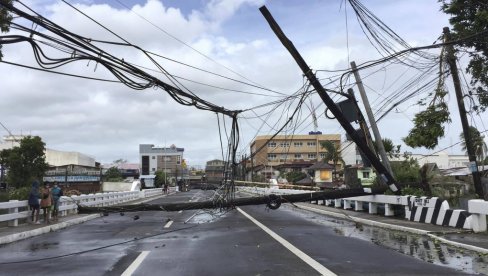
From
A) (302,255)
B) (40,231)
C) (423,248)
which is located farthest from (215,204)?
(40,231)

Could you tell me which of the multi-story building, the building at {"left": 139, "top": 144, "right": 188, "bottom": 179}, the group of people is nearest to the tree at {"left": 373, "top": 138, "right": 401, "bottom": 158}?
the multi-story building

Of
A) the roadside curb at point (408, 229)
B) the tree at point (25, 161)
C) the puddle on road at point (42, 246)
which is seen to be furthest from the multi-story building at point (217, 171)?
the tree at point (25, 161)

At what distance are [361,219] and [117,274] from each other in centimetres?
1216

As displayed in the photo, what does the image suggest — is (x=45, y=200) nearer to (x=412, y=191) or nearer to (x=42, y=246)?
(x=42, y=246)

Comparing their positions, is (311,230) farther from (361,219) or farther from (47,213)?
(47,213)

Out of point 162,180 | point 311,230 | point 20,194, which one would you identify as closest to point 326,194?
point 311,230

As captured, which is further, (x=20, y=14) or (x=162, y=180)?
(x=162, y=180)

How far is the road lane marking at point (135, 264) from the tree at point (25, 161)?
46397 millimetres

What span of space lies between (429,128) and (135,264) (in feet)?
43.7

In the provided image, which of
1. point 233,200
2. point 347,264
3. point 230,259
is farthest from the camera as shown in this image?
point 233,200

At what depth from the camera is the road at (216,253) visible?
360 inches

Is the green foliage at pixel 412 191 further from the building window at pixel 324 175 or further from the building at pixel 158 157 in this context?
the building at pixel 158 157

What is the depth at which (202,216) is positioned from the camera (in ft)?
75.5

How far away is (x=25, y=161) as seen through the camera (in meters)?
54.6
